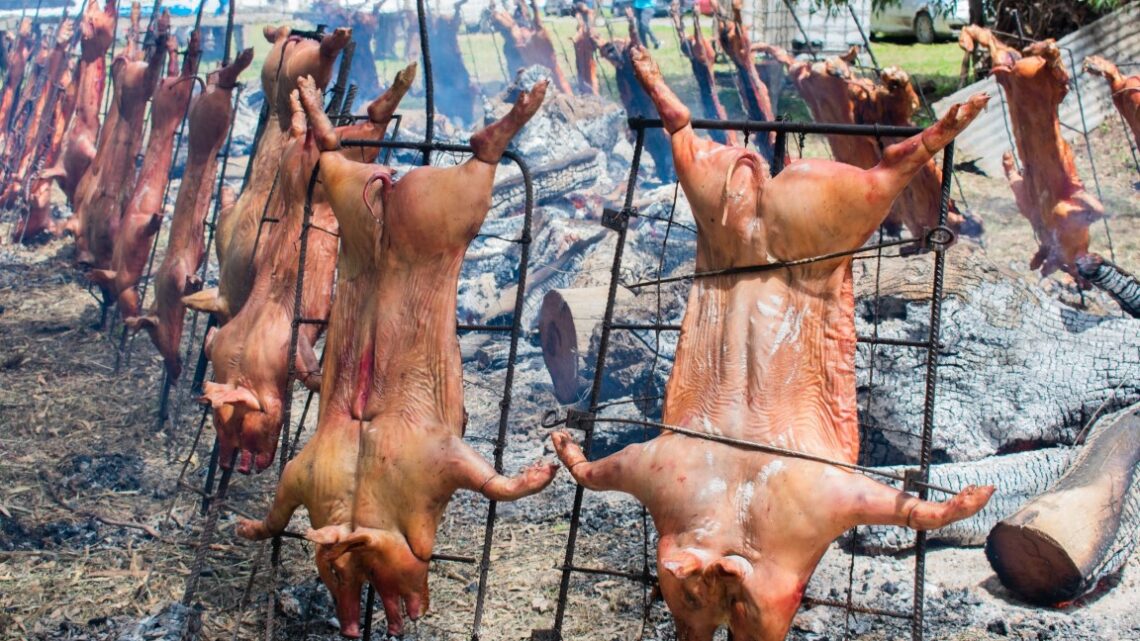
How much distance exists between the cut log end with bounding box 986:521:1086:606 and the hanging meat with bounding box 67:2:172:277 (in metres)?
7.43

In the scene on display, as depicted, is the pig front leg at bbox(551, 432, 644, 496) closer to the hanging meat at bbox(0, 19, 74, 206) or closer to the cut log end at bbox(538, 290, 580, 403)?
the cut log end at bbox(538, 290, 580, 403)

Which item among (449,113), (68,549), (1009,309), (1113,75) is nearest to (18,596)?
(68,549)

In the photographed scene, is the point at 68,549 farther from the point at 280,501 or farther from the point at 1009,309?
the point at 1009,309

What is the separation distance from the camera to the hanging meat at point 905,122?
25.6ft

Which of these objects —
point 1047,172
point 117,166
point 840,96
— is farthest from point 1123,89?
point 117,166

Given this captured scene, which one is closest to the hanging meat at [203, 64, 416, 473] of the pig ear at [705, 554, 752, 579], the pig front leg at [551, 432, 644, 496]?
the pig front leg at [551, 432, 644, 496]

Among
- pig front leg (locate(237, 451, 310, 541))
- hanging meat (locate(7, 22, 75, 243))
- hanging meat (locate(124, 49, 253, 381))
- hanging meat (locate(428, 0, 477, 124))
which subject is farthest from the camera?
hanging meat (locate(428, 0, 477, 124))

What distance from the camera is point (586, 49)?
16.1 m

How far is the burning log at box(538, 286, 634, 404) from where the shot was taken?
769cm

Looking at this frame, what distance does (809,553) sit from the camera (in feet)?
11.5

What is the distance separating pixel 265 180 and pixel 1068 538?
15.2ft

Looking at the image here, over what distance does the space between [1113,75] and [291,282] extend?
6.01 metres

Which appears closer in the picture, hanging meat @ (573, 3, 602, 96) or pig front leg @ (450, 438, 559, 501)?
pig front leg @ (450, 438, 559, 501)

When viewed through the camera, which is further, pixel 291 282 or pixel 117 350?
pixel 117 350
